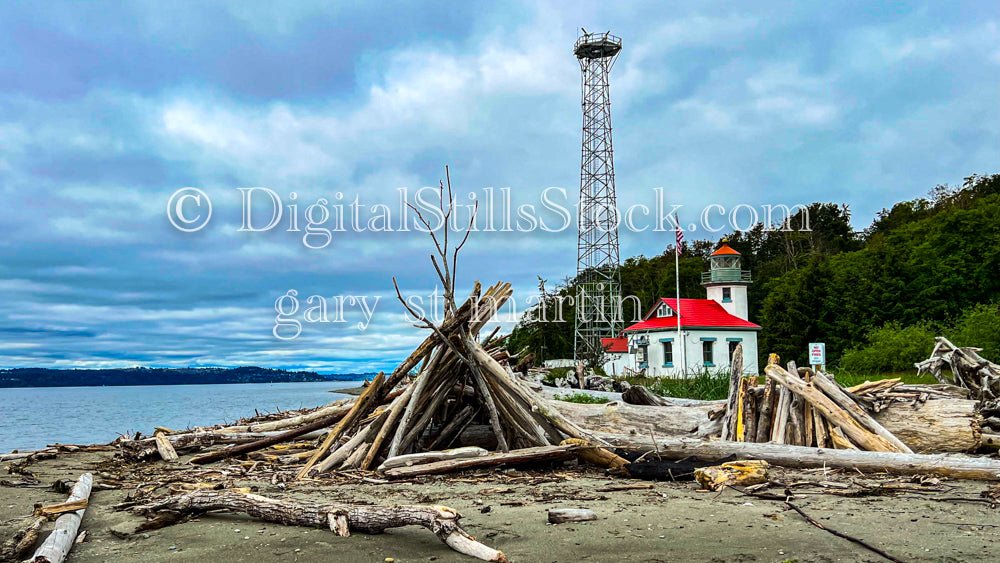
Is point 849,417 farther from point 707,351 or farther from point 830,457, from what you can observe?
point 707,351

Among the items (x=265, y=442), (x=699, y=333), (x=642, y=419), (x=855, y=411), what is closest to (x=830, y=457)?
(x=855, y=411)

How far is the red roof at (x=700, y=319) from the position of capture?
38.8m

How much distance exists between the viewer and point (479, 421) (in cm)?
848

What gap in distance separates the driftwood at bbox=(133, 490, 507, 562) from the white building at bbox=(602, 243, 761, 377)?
33333 millimetres

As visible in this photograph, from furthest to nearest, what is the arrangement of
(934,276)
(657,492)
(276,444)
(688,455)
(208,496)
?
(934,276), (276,444), (688,455), (657,492), (208,496)

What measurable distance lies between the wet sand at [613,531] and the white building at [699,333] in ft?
104

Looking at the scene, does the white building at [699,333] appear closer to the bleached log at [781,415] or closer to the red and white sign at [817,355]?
the red and white sign at [817,355]

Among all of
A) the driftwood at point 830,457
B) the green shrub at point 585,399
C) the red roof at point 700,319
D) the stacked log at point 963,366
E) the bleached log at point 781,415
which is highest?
the red roof at point 700,319

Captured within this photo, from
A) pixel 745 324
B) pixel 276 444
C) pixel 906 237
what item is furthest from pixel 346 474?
pixel 906 237

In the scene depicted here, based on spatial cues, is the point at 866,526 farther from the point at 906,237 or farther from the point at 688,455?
the point at 906,237

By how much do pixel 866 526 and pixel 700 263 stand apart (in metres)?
62.7

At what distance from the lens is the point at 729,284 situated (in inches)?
1698

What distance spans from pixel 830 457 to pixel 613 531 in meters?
Result: 3.32

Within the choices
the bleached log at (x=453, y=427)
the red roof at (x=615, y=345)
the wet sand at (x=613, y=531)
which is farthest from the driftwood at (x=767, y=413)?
the red roof at (x=615, y=345)
